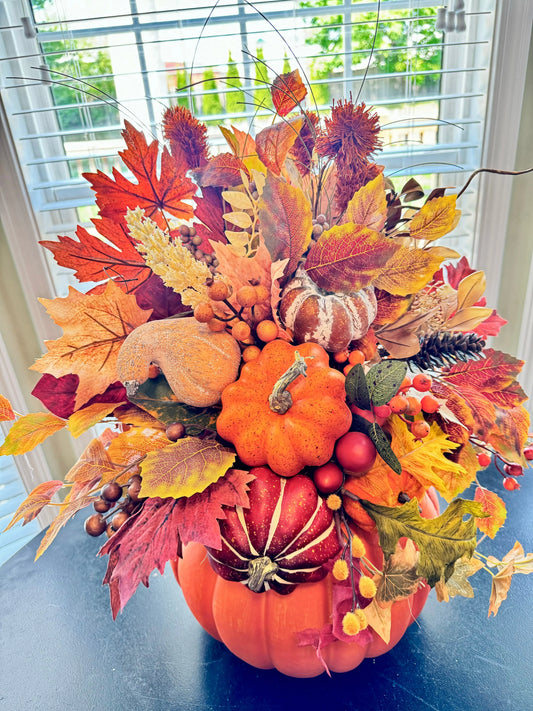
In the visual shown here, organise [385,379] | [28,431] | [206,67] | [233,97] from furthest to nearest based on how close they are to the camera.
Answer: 1. [206,67]
2. [233,97]
3. [28,431]
4. [385,379]

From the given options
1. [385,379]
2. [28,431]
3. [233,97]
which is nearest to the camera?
[385,379]

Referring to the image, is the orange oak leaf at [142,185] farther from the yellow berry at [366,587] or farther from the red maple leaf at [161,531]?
the yellow berry at [366,587]

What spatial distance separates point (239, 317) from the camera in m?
0.46

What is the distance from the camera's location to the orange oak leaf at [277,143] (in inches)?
19.2

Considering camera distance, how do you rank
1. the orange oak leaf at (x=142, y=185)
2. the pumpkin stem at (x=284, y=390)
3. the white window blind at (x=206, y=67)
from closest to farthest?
1. the pumpkin stem at (x=284, y=390)
2. the orange oak leaf at (x=142, y=185)
3. the white window blind at (x=206, y=67)

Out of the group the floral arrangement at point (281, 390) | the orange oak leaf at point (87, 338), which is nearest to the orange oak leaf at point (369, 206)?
the floral arrangement at point (281, 390)

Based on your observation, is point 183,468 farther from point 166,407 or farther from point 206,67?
point 206,67

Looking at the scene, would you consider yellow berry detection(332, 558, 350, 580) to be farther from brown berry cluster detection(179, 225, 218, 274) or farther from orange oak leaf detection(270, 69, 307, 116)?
orange oak leaf detection(270, 69, 307, 116)

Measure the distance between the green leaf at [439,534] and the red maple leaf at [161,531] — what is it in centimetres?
14

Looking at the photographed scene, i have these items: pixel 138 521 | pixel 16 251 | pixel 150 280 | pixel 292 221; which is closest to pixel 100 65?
pixel 16 251

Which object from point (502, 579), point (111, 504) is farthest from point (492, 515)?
point (111, 504)

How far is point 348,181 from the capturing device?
473mm

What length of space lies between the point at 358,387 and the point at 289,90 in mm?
316

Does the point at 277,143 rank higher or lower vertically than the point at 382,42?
lower
